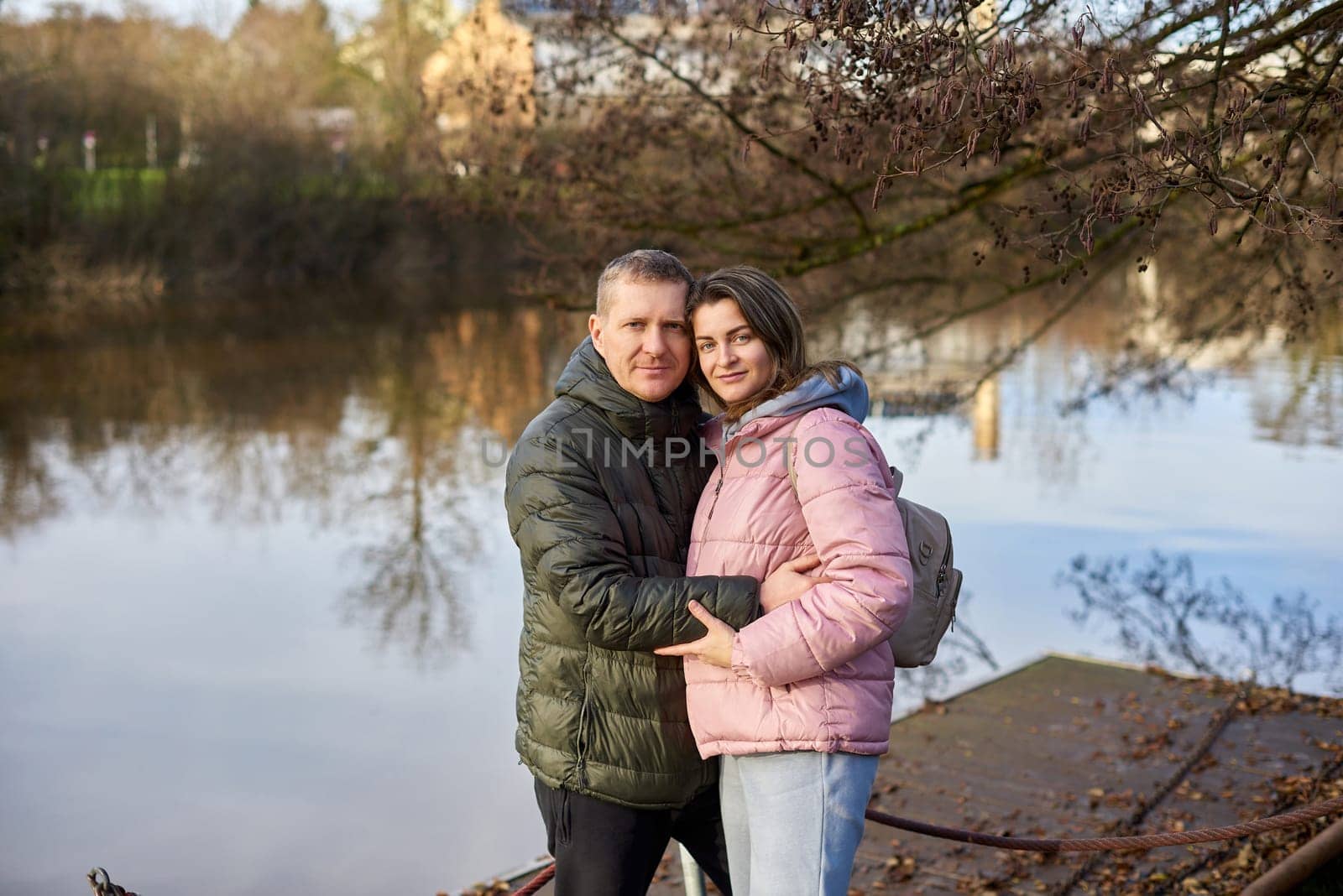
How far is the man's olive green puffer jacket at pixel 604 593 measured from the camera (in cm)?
271

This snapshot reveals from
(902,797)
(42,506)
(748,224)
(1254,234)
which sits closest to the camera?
(902,797)

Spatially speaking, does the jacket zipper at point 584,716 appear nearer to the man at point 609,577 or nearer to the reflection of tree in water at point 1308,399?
the man at point 609,577

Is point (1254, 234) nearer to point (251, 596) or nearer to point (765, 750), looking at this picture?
point (765, 750)

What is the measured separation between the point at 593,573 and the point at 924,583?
681 millimetres

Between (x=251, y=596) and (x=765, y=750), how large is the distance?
9.01 m

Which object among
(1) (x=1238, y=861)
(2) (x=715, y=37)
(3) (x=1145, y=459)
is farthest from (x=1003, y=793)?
(3) (x=1145, y=459)

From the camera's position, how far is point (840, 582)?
2520 mm

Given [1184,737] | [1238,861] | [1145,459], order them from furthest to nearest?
1. [1145,459]
2. [1184,737]
3. [1238,861]

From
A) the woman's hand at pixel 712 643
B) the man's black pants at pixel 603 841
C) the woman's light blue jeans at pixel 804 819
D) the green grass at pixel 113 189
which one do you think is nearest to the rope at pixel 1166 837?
the man's black pants at pixel 603 841

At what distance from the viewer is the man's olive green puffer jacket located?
2709mm

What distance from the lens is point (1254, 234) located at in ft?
23.9

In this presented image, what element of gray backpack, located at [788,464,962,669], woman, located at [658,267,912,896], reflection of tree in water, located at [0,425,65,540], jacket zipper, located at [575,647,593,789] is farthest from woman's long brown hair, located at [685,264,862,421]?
reflection of tree in water, located at [0,425,65,540]

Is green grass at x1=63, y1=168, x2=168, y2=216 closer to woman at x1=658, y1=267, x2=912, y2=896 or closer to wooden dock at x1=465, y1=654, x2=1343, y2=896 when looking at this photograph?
wooden dock at x1=465, y1=654, x2=1343, y2=896

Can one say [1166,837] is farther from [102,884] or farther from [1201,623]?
[1201,623]
